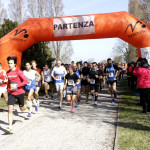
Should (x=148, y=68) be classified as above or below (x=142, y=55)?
below

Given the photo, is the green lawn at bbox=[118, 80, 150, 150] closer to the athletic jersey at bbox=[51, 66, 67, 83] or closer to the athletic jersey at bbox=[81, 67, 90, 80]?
the athletic jersey at bbox=[51, 66, 67, 83]

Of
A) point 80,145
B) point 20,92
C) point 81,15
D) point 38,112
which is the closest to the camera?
point 80,145

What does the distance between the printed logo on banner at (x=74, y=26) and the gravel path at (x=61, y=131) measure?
155 inches

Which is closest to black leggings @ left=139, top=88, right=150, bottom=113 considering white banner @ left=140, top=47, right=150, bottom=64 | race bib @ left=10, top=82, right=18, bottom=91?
white banner @ left=140, top=47, right=150, bottom=64

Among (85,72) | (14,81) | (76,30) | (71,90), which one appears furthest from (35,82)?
(85,72)

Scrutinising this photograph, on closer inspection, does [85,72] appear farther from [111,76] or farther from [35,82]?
[35,82]

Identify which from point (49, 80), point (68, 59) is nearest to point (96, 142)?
point (49, 80)

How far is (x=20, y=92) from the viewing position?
5.51 metres

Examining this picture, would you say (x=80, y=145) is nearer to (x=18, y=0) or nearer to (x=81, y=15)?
(x=81, y=15)

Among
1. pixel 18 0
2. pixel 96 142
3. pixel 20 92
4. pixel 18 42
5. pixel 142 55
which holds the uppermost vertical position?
pixel 18 0

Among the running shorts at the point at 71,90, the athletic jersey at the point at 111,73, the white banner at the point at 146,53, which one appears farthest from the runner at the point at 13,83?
the white banner at the point at 146,53

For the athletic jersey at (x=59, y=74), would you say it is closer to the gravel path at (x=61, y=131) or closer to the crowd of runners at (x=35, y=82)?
the crowd of runners at (x=35, y=82)

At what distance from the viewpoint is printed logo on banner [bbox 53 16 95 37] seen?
9.04 metres

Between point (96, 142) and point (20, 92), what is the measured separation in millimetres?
2553
